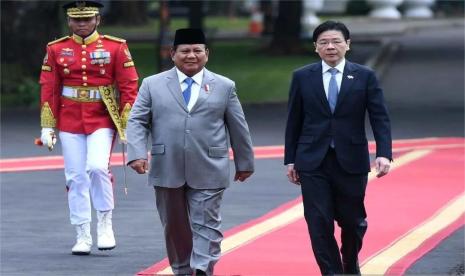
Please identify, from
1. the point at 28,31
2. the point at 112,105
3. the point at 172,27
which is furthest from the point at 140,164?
the point at 172,27

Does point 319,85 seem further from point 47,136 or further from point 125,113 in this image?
point 47,136

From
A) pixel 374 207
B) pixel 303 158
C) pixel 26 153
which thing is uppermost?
pixel 303 158

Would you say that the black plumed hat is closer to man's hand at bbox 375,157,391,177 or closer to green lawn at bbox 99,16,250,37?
man's hand at bbox 375,157,391,177

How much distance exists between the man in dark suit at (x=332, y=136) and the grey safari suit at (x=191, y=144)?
440 millimetres

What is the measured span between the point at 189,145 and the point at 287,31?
94.7 feet

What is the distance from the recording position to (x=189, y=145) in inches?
345

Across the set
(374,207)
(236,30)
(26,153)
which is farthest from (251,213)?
(236,30)

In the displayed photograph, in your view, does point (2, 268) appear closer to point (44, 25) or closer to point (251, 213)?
point (251, 213)

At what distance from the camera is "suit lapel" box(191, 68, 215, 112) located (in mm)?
8797

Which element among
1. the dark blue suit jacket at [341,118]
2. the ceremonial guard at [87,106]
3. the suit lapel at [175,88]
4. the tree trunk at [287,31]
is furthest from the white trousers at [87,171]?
the tree trunk at [287,31]

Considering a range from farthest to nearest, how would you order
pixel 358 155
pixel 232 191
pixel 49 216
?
pixel 232 191 → pixel 49 216 → pixel 358 155

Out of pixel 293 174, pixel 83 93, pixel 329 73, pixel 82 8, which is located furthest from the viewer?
pixel 83 93

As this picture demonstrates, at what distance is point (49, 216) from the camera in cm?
1259

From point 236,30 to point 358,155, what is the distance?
46.1m
